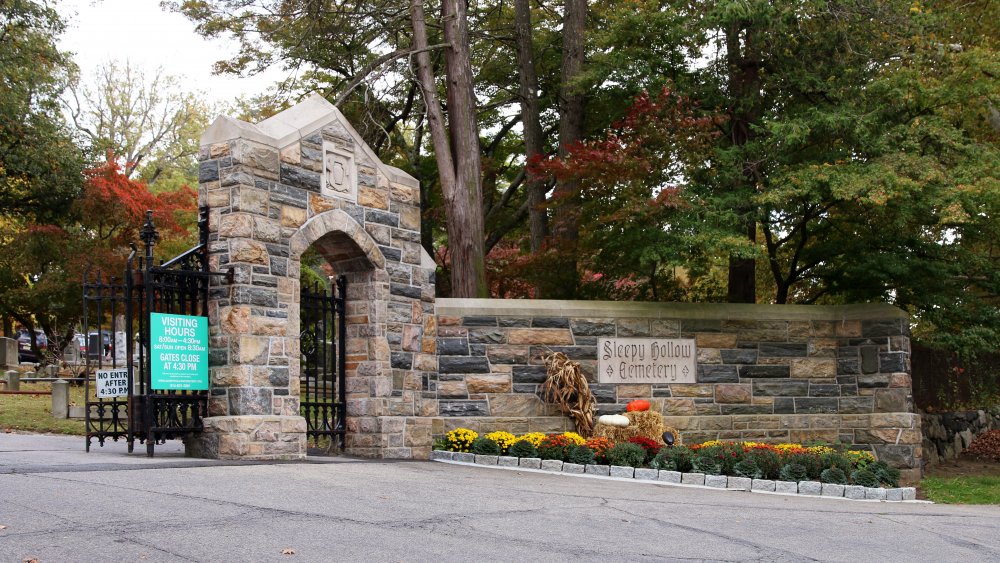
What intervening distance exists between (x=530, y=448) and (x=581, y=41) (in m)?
9.11

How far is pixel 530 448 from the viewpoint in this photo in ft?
42.2

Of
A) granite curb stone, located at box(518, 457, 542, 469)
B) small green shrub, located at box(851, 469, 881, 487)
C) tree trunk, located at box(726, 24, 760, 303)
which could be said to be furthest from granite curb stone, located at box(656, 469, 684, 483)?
tree trunk, located at box(726, 24, 760, 303)

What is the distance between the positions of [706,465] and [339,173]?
5.54 meters

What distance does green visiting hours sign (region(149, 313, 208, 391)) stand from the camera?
422 inches

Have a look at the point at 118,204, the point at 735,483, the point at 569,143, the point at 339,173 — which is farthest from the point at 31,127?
the point at 735,483

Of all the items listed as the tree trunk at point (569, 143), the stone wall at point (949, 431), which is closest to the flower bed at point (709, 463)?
the tree trunk at point (569, 143)

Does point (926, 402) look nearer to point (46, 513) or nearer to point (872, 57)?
point (872, 57)

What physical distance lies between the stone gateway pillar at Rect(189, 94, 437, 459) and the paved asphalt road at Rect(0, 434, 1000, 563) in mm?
925

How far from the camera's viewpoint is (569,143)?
17.9 metres

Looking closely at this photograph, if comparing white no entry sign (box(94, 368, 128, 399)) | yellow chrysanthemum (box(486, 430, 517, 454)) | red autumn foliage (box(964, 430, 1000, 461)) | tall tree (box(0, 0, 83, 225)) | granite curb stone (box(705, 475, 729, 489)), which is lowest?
red autumn foliage (box(964, 430, 1000, 461))

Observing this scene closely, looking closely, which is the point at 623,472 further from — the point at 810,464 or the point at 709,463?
the point at 810,464

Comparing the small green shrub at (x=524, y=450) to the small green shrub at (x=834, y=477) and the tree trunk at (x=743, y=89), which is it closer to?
the small green shrub at (x=834, y=477)

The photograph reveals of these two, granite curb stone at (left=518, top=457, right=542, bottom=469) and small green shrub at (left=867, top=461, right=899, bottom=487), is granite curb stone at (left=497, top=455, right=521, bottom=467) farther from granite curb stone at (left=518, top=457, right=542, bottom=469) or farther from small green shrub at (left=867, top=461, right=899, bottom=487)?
small green shrub at (left=867, top=461, right=899, bottom=487)

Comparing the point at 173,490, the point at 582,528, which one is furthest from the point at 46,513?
the point at 582,528
